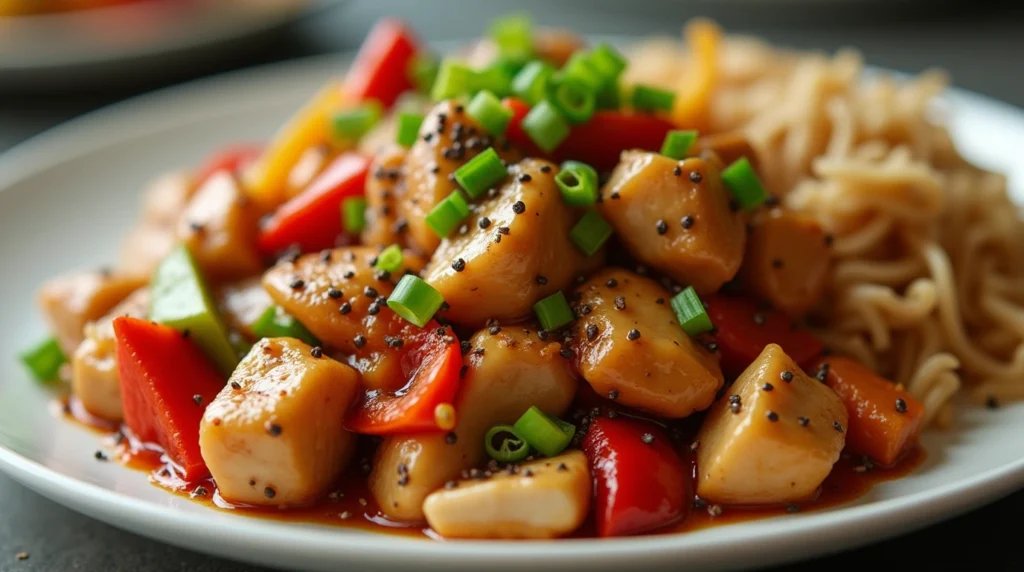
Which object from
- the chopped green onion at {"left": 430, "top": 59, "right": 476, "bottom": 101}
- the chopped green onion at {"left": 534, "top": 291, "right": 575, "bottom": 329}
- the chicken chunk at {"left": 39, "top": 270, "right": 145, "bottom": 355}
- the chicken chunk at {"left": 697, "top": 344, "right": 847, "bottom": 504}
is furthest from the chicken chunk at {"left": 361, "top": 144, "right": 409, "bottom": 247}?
the chicken chunk at {"left": 697, "top": 344, "right": 847, "bottom": 504}

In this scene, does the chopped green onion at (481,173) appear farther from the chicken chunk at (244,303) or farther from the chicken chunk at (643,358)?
the chicken chunk at (244,303)

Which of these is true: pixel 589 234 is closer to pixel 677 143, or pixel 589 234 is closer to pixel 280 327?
pixel 677 143

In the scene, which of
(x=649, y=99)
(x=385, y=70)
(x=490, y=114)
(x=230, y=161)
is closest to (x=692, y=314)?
(x=490, y=114)

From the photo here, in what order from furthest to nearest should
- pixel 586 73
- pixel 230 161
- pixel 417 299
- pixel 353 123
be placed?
pixel 230 161 < pixel 353 123 < pixel 586 73 < pixel 417 299

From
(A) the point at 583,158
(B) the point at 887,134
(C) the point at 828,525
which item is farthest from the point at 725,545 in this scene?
(B) the point at 887,134

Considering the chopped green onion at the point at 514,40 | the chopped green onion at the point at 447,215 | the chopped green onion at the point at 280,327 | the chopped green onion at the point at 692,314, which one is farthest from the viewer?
the chopped green onion at the point at 514,40

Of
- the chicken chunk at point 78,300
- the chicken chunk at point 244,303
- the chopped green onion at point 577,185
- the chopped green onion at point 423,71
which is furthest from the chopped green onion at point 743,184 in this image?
the chicken chunk at point 78,300

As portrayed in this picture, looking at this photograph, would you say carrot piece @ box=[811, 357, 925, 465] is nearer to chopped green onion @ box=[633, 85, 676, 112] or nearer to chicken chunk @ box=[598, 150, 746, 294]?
chicken chunk @ box=[598, 150, 746, 294]
